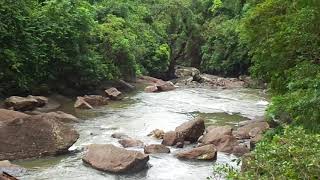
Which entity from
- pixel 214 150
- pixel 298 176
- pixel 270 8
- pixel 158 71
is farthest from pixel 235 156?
pixel 158 71

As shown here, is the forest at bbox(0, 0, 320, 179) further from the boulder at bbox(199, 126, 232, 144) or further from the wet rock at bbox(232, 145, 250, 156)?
the boulder at bbox(199, 126, 232, 144)

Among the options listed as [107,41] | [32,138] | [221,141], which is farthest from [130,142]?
[107,41]

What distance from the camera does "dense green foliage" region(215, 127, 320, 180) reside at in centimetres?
599

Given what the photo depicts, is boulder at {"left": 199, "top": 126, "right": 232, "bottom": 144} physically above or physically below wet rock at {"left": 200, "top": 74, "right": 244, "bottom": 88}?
above

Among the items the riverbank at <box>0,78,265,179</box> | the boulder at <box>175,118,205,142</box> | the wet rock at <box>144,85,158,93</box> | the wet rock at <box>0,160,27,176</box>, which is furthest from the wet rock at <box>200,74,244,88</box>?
the wet rock at <box>0,160,27,176</box>

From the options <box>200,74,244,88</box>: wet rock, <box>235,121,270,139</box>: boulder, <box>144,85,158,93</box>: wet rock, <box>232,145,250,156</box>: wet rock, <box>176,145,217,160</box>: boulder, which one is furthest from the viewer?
<box>200,74,244,88</box>: wet rock

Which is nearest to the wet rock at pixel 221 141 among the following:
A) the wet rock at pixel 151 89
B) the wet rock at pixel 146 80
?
the wet rock at pixel 151 89

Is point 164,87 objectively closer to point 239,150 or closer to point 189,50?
point 189,50

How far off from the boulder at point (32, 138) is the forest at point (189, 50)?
584 centimetres

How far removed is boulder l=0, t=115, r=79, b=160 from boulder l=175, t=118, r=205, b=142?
12.9ft

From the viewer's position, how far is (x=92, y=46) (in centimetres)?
2762

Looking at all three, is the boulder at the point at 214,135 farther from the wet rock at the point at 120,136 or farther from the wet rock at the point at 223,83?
the wet rock at the point at 223,83

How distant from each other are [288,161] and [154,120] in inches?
559

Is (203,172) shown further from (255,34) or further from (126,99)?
(126,99)
